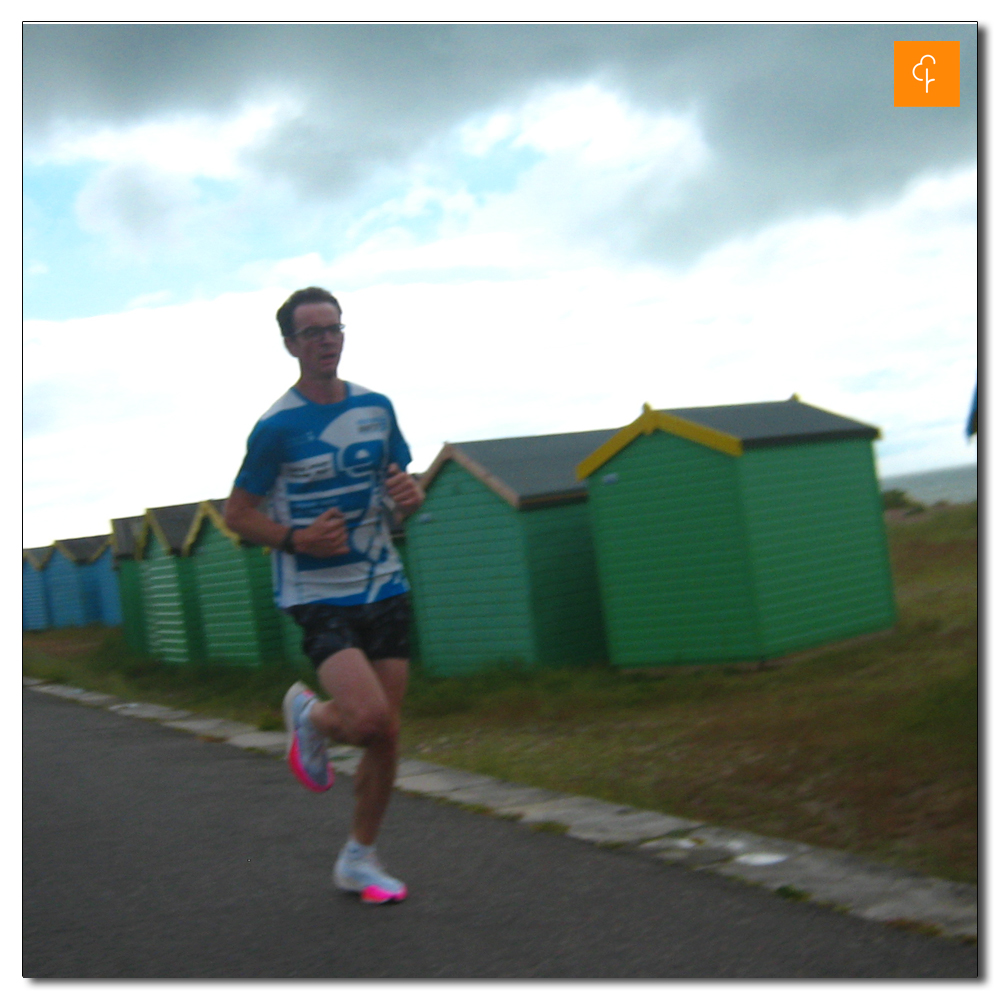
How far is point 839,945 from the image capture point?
3896mm

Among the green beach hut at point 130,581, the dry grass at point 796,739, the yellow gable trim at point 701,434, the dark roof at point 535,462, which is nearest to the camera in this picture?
the dry grass at point 796,739

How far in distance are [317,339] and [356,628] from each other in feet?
3.27

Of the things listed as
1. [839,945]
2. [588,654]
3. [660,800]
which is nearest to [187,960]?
[839,945]

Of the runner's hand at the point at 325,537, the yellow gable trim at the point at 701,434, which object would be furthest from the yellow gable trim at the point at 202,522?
the runner's hand at the point at 325,537

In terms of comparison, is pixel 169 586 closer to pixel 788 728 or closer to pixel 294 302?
pixel 788 728

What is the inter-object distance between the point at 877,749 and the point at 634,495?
4.91 metres

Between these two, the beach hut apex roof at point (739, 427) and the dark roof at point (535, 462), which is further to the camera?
the dark roof at point (535, 462)

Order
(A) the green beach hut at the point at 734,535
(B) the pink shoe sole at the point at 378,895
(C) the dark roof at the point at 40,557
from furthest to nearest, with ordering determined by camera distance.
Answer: (C) the dark roof at the point at 40,557
(A) the green beach hut at the point at 734,535
(B) the pink shoe sole at the point at 378,895

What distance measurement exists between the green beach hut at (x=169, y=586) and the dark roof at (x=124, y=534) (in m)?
1.23

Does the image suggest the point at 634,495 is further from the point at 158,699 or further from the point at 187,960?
the point at 187,960

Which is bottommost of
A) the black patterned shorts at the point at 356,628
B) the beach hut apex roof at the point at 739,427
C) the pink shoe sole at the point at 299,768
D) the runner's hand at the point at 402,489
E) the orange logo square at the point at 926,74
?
the pink shoe sole at the point at 299,768

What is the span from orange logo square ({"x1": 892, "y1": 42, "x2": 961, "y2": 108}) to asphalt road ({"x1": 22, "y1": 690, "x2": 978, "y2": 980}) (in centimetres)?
300

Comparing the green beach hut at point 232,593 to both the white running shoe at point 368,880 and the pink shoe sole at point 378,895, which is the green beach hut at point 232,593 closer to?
the white running shoe at point 368,880

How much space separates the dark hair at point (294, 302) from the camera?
4391mm
